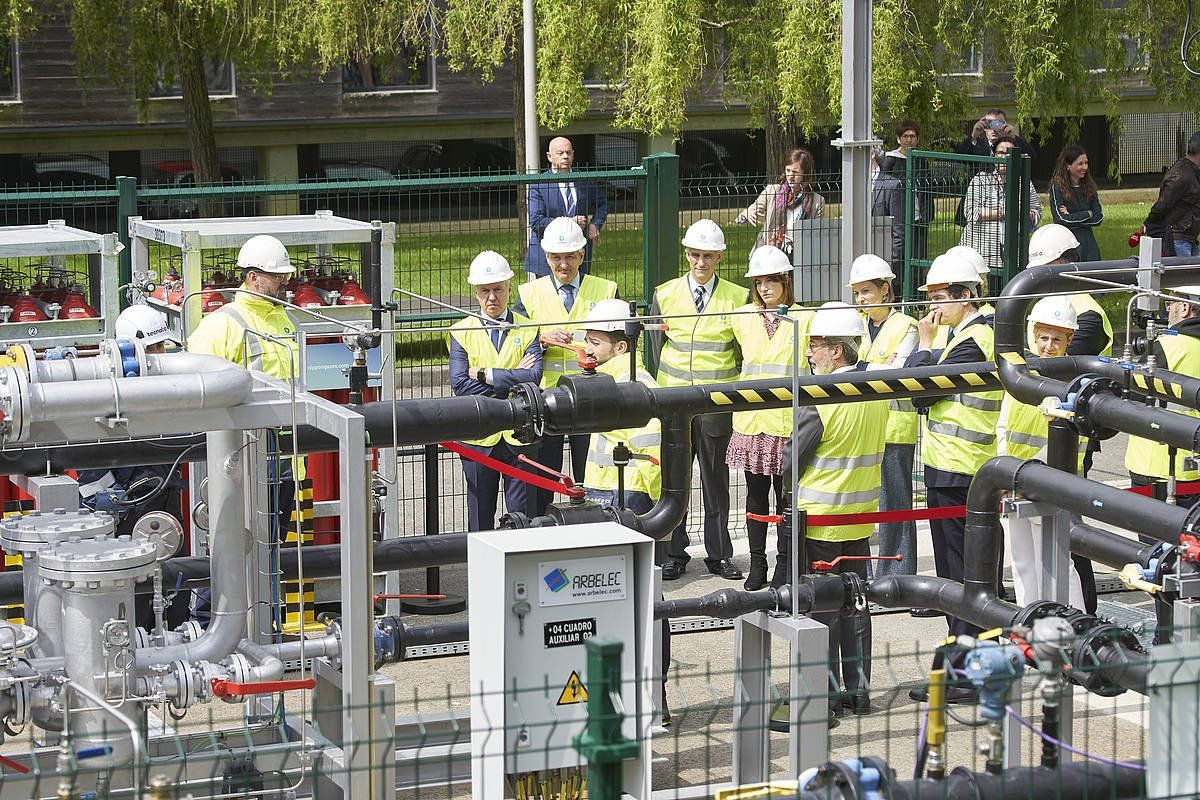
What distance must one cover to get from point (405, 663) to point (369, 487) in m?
3.27

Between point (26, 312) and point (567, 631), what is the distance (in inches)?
199

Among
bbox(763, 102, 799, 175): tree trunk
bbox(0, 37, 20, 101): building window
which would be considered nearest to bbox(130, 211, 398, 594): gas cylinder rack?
bbox(763, 102, 799, 175): tree trunk

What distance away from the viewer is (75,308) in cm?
993

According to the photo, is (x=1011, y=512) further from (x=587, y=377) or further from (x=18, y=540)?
(x=18, y=540)

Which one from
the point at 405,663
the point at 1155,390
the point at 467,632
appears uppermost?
the point at 1155,390

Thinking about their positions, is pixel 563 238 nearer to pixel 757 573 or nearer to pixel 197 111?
pixel 757 573

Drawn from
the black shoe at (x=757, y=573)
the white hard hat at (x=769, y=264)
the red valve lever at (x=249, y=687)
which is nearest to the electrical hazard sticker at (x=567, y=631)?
the red valve lever at (x=249, y=687)

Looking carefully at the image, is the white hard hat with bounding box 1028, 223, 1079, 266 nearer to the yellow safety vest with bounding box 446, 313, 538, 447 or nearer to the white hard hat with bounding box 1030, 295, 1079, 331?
the white hard hat with bounding box 1030, 295, 1079, 331

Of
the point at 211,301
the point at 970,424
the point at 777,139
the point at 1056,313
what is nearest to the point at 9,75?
the point at 777,139

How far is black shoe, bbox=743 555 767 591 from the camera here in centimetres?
953

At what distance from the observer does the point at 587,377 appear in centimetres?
682

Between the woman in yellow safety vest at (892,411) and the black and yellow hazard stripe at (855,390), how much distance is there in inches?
67.6

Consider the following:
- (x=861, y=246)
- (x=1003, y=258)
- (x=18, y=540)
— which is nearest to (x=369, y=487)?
(x=18, y=540)

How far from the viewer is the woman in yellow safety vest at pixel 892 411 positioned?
9359 mm
